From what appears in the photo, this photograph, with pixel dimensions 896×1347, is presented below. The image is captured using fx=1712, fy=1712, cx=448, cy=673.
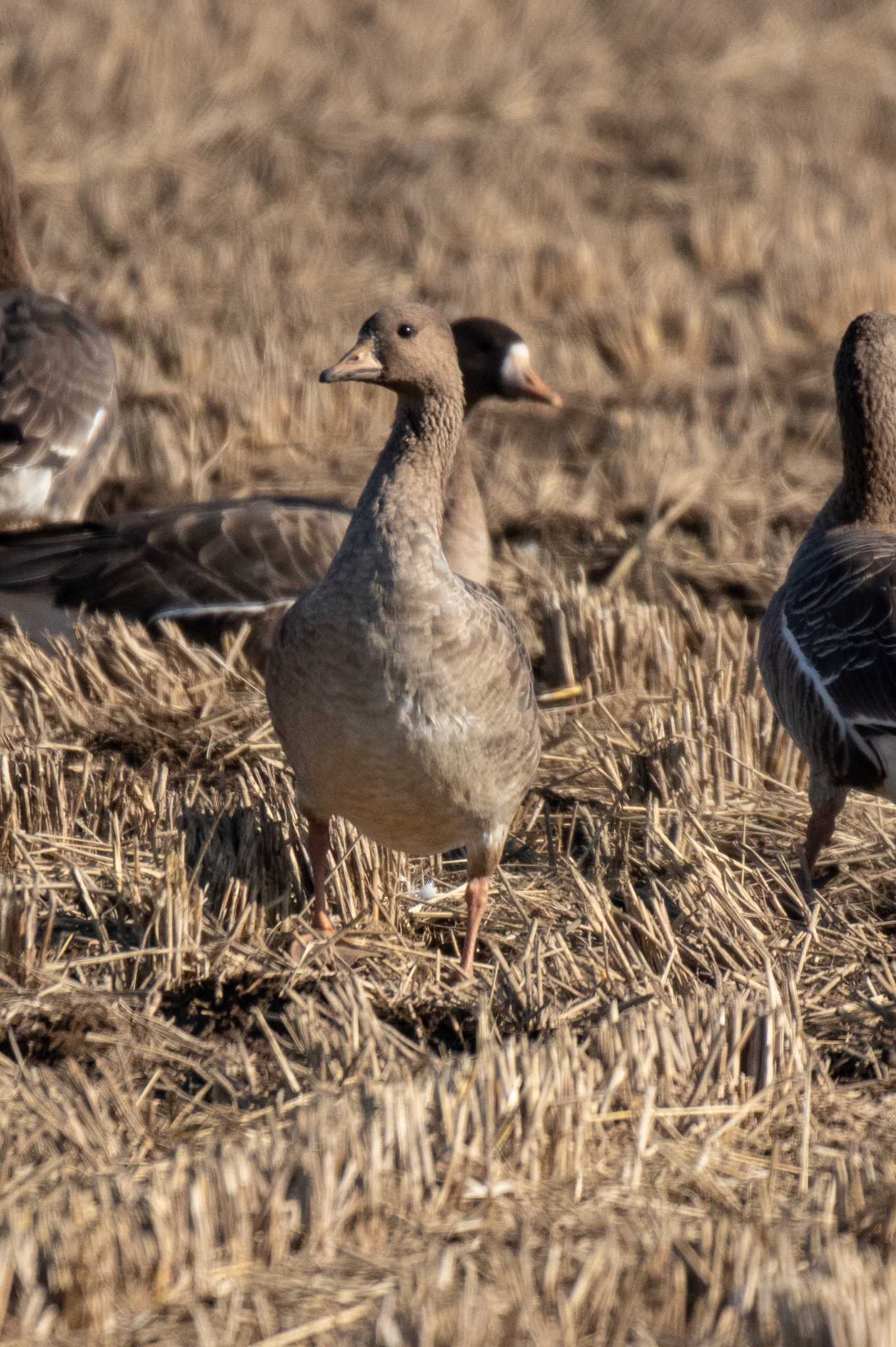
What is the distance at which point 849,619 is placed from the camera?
4828mm

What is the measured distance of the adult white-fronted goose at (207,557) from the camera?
22.1ft

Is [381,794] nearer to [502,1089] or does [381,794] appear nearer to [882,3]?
[502,1089]

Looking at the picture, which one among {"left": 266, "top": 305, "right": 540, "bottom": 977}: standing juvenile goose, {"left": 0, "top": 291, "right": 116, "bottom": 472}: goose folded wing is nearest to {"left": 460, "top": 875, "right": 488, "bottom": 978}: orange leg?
{"left": 266, "top": 305, "right": 540, "bottom": 977}: standing juvenile goose

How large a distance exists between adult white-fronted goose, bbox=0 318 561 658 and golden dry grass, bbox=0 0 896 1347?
36 centimetres

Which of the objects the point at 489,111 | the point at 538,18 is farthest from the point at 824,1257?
the point at 538,18

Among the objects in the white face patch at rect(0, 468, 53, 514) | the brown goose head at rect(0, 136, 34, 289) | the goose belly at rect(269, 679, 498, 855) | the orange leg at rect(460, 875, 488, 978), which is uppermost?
the brown goose head at rect(0, 136, 34, 289)

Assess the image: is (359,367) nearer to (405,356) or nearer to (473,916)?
(405,356)

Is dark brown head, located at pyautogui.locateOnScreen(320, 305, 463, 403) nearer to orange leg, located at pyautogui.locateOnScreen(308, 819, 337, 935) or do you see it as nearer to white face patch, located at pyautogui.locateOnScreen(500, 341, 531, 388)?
orange leg, located at pyautogui.locateOnScreen(308, 819, 337, 935)

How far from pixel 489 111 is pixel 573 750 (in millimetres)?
10060

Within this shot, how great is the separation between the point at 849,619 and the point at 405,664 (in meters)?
1.54

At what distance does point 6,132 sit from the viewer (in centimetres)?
1287

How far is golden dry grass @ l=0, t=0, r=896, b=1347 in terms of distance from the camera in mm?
2807

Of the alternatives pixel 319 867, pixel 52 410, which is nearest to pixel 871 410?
pixel 319 867

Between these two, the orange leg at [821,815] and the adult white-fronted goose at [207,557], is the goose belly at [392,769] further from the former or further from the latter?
the adult white-fronted goose at [207,557]
